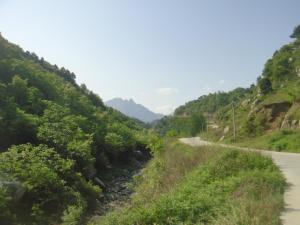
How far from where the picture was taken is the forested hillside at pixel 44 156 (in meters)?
16.6

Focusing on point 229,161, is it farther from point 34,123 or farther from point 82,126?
point 82,126

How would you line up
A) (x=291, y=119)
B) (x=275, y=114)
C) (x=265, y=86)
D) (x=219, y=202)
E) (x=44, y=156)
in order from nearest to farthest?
(x=219, y=202), (x=44, y=156), (x=291, y=119), (x=275, y=114), (x=265, y=86)

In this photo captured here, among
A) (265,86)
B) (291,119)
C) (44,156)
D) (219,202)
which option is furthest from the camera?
(265,86)

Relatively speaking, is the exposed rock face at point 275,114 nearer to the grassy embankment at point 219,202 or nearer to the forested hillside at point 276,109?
the forested hillside at point 276,109

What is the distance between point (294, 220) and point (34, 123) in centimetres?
2201

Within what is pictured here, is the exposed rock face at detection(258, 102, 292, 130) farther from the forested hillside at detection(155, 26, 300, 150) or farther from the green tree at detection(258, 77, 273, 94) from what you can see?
the green tree at detection(258, 77, 273, 94)

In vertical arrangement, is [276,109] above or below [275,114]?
above

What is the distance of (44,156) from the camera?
21969 mm

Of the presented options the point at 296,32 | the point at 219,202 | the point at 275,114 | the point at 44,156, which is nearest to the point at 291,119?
the point at 275,114

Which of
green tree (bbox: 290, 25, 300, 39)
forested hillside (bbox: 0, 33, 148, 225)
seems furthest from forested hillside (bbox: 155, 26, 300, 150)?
forested hillside (bbox: 0, 33, 148, 225)

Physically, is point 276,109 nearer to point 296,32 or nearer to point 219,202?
point 219,202

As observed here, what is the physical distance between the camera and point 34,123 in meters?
27.5

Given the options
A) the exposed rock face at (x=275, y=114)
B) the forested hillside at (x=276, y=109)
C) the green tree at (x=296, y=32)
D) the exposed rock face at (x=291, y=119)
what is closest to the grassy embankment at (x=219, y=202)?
the forested hillside at (x=276, y=109)

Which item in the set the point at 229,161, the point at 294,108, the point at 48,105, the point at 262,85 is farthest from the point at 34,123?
the point at 262,85
